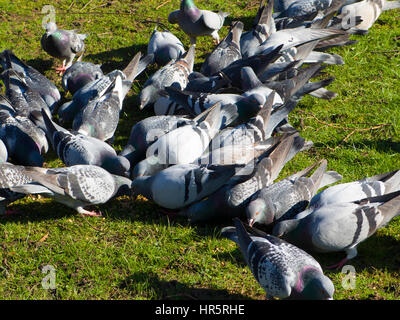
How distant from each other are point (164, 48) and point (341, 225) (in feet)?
12.0

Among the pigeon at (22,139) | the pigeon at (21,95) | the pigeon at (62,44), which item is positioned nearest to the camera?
the pigeon at (22,139)

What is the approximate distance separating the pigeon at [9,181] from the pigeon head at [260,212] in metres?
1.92

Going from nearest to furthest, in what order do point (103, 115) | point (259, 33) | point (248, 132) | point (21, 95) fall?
1. point (248, 132)
2. point (103, 115)
3. point (21, 95)
4. point (259, 33)

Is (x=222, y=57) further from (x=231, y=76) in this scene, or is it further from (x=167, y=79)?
(x=167, y=79)

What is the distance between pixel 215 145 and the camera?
5.09 m

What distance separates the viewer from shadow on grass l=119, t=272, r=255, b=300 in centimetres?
390

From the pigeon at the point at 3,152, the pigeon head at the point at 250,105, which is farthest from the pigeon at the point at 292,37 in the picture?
the pigeon at the point at 3,152

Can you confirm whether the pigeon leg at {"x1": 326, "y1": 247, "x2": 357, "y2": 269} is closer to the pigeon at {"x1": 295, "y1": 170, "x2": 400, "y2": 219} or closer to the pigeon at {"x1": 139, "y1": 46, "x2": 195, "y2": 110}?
the pigeon at {"x1": 295, "y1": 170, "x2": 400, "y2": 219}

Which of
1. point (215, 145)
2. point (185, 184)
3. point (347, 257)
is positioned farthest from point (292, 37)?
point (347, 257)

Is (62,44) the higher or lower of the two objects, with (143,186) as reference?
higher

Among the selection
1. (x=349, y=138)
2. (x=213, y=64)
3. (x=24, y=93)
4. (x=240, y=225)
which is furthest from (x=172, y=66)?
(x=240, y=225)

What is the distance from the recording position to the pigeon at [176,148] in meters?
4.88

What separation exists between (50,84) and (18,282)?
9.44 ft

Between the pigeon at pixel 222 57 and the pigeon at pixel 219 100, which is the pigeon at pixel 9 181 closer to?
the pigeon at pixel 219 100
